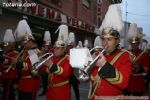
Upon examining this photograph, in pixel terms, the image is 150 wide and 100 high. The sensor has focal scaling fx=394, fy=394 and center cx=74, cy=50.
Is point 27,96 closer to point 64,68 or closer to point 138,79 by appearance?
point 64,68

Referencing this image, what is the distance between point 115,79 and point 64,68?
2228 millimetres

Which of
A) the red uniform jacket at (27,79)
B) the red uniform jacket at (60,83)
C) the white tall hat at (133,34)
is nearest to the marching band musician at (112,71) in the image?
the red uniform jacket at (60,83)

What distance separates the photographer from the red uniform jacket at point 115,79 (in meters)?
4.48

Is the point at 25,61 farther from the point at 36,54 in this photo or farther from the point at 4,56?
the point at 4,56

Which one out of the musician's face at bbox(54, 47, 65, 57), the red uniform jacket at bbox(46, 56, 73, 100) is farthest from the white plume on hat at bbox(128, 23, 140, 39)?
the red uniform jacket at bbox(46, 56, 73, 100)

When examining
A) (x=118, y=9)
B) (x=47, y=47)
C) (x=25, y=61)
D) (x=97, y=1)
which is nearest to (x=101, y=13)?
(x=97, y=1)

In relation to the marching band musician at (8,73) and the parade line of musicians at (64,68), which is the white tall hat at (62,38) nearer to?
the parade line of musicians at (64,68)

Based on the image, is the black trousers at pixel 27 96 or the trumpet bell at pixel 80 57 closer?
the trumpet bell at pixel 80 57

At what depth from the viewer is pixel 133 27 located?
9.68m

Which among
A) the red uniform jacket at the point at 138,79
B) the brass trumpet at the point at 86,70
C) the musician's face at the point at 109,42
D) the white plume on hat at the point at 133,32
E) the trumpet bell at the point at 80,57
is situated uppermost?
the white plume on hat at the point at 133,32

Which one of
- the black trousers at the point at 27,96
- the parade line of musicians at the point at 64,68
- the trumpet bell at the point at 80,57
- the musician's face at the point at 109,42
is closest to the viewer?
the trumpet bell at the point at 80,57

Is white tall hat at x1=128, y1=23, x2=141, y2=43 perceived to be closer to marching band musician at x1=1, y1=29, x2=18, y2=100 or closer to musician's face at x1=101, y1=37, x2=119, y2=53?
marching band musician at x1=1, y1=29, x2=18, y2=100

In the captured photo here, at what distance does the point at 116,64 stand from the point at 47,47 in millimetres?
8998

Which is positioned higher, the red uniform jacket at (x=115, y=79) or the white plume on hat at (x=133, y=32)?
the white plume on hat at (x=133, y=32)
